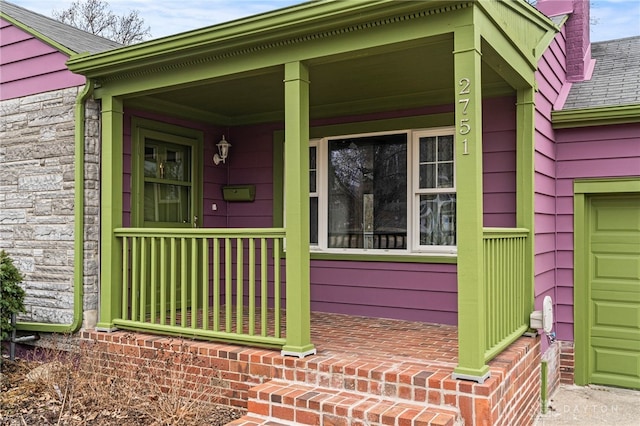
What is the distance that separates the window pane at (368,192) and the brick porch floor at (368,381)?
126 centimetres

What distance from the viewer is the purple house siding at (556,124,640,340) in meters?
5.02

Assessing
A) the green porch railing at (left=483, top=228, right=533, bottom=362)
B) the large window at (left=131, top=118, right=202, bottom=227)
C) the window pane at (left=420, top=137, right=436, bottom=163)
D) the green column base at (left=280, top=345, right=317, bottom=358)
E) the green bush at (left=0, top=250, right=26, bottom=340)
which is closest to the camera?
the green porch railing at (left=483, top=228, right=533, bottom=362)

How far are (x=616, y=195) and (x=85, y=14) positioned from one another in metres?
14.2

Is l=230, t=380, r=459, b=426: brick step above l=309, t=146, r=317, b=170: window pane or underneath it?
underneath

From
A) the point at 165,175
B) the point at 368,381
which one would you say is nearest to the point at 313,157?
the point at 165,175

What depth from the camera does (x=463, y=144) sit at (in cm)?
324

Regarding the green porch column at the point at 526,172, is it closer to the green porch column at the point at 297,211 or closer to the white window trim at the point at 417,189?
the white window trim at the point at 417,189

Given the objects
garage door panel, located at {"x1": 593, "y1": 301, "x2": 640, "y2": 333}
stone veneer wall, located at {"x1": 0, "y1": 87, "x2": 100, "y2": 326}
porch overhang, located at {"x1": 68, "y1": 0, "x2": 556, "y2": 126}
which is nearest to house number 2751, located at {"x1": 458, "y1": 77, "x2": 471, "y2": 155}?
porch overhang, located at {"x1": 68, "y1": 0, "x2": 556, "y2": 126}

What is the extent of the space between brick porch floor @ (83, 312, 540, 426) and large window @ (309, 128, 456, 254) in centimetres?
112

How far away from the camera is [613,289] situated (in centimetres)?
515

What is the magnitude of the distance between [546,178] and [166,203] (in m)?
3.93

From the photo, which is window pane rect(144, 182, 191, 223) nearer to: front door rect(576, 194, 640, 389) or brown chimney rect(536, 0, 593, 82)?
front door rect(576, 194, 640, 389)

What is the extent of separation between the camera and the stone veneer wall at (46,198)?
4828 millimetres

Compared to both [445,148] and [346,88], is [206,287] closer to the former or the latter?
[346,88]
